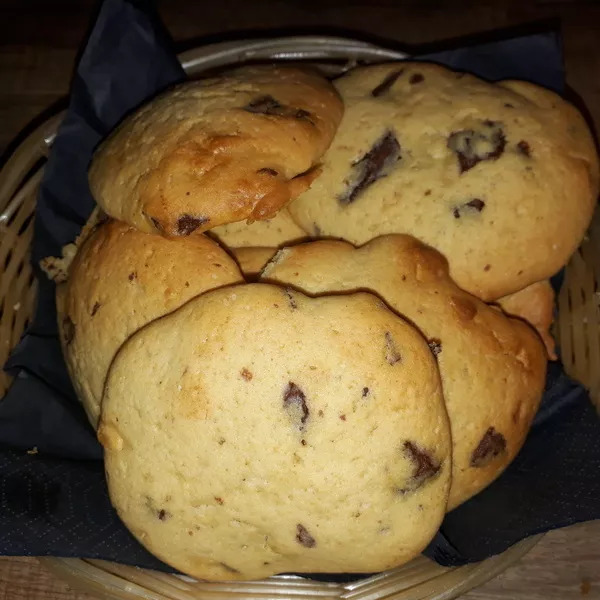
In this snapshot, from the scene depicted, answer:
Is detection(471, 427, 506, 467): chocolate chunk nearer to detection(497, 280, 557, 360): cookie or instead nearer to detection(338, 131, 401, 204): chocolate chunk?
detection(497, 280, 557, 360): cookie

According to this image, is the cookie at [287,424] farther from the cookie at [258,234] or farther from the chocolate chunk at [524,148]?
the chocolate chunk at [524,148]

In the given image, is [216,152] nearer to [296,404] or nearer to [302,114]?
[302,114]

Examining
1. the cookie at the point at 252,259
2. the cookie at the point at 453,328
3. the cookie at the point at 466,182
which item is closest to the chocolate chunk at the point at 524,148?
the cookie at the point at 466,182

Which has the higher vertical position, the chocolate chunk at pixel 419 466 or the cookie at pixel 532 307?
the chocolate chunk at pixel 419 466

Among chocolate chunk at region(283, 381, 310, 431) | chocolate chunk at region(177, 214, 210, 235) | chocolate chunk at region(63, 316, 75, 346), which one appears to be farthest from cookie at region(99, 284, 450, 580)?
Result: chocolate chunk at region(63, 316, 75, 346)

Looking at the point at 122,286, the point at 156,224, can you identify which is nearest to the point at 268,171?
the point at 156,224

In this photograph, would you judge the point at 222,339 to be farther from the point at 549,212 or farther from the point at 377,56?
the point at 377,56

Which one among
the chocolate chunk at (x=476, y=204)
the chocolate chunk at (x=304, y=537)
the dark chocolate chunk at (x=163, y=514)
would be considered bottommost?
the chocolate chunk at (x=304, y=537)
